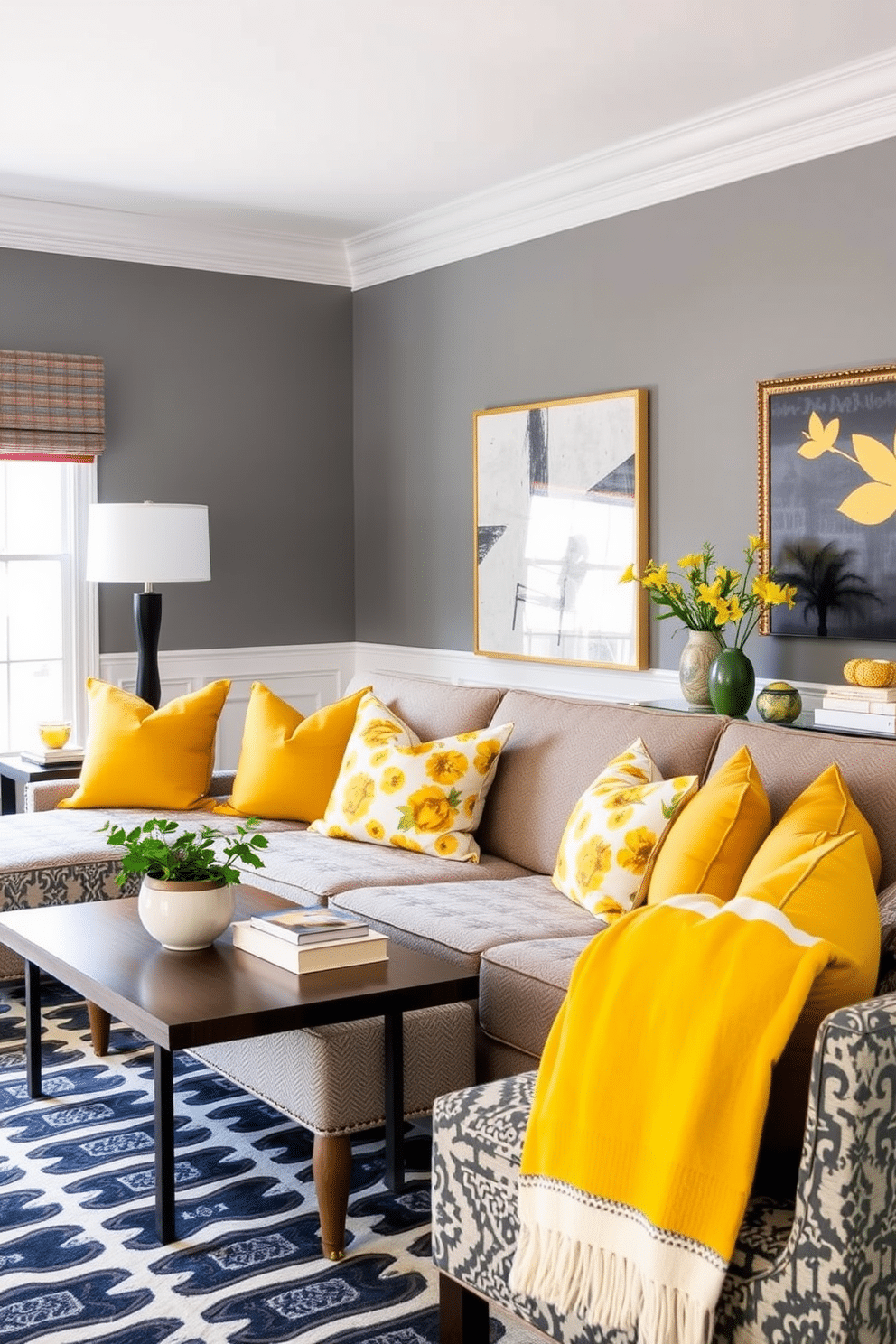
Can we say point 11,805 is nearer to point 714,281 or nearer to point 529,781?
point 529,781

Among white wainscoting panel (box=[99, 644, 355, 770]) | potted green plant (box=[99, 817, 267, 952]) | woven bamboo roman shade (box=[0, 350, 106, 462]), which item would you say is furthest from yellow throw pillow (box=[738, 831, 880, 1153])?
woven bamboo roman shade (box=[0, 350, 106, 462])

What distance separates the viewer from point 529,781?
4062mm

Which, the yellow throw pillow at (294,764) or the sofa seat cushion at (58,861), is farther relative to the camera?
the yellow throw pillow at (294,764)

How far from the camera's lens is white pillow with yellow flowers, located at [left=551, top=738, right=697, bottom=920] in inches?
130

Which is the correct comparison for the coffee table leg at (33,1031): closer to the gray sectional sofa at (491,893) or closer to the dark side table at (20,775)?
the gray sectional sofa at (491,893)

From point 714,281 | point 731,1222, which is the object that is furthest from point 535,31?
point 731,1222

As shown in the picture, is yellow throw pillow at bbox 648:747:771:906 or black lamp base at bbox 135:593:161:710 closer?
yellow throw pillow at bbox 648:747:771:906

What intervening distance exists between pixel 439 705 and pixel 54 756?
165 centimetres

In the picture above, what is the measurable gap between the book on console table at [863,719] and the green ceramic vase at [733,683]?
0.27 m

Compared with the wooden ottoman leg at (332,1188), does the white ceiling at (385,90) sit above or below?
above

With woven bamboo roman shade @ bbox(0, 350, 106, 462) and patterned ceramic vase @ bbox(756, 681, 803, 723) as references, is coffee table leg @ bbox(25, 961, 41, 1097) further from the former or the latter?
woven bamboo roman shade @ bbox(0, 350, 106, 462)

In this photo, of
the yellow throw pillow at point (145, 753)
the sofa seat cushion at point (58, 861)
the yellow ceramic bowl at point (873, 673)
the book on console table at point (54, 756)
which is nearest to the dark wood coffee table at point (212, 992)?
the sofa seat cushion at point (58, 861)

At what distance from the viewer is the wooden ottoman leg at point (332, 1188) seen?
2.67 metres

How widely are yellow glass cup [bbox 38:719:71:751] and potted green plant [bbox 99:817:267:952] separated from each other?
2.40 meters
